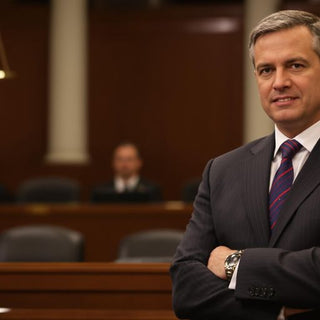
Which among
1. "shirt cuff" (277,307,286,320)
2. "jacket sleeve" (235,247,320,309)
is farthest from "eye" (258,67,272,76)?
"shirt cuff" (277,307,286,320)

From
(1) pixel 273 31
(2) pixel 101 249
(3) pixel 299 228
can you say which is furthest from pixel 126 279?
(2) pixel 101 249

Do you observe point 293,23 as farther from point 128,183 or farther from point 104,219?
point 128,183

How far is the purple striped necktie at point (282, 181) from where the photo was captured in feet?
7.09

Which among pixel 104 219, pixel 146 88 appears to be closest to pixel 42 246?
pixel 104 219

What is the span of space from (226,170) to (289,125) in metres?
0.27

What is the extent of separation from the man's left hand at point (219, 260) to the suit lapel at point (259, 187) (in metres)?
0.11

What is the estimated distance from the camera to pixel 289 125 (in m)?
2.21

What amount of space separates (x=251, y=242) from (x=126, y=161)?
569cm

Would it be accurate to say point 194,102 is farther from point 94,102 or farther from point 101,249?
point 101,249

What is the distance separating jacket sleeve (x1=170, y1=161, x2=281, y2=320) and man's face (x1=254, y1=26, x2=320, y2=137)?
0.36 metres

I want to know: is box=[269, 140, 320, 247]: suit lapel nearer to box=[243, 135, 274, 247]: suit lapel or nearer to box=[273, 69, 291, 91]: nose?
box=[243, 135, 274, 247]: suit lapel

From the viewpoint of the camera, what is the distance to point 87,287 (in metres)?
3.01

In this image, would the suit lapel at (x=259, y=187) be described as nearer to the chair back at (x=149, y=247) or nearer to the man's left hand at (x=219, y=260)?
the man's left hand at (x=219, y=260)

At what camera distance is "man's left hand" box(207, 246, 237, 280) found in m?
2.19
